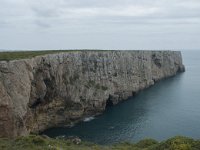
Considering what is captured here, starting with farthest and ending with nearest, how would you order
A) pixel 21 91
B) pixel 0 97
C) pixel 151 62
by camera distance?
1. pixel 151 62
2. pixel 21 91
3. pixel 0 97

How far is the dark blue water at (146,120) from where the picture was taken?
72.8 meters

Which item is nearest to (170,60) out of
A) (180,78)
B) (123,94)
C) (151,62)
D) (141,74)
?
(180,78)

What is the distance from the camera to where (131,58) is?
418 ft

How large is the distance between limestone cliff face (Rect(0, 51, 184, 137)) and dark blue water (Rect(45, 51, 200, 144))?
3.87 m

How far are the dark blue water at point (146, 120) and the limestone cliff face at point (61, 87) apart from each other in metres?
3.87

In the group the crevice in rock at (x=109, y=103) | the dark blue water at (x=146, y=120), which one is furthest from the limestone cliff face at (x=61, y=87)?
the dark blue water at (x=146, y=120)

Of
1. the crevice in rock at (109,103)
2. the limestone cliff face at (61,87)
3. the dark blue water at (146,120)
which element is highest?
the limestone cliff face at (61,87)

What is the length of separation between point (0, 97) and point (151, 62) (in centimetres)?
10093

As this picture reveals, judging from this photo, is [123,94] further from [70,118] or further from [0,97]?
[0,97]

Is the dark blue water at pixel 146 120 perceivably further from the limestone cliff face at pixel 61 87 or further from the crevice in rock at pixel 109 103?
the limestone cliff face at pixel 61 87

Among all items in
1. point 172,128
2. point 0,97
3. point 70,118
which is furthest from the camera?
point 70,118

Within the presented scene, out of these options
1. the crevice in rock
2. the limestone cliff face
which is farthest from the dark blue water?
the limestone cliff face

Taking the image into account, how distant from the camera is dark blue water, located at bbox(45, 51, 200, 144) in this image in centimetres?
7275

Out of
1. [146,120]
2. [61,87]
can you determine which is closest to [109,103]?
[146,120]
